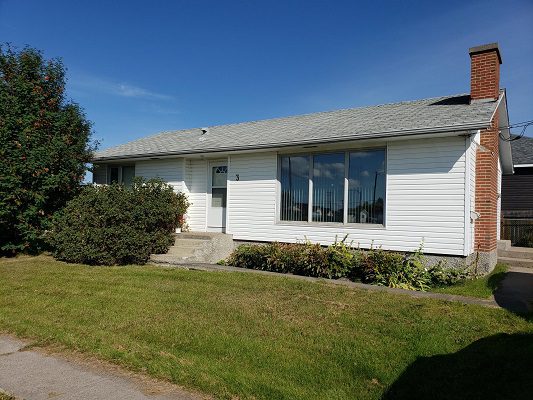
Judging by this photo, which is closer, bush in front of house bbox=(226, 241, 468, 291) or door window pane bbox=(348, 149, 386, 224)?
bush in front of house bbox=(226, 241, 468, 291)

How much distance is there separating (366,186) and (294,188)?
2149 millimetres

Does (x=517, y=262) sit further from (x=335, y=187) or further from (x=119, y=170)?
(x=119, y=170)

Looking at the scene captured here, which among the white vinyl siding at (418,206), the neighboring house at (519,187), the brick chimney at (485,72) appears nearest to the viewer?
the white vinyl siding at (418,206)

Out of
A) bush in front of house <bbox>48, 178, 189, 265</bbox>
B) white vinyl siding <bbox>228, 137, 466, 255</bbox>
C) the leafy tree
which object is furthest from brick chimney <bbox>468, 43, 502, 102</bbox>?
the leafy tree

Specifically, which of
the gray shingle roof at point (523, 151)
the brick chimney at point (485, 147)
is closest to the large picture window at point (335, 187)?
the brick chimney at point (485, 147)

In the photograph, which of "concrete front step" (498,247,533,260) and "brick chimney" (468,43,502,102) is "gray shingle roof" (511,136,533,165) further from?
"brick chimney" (468,43,502,102)

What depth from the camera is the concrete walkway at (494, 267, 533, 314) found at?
6.68 metres

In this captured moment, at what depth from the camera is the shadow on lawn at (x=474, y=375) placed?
374 centimetres

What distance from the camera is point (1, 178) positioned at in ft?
36.9

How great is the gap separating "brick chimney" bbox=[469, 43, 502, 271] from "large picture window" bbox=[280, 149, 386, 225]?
2219mm

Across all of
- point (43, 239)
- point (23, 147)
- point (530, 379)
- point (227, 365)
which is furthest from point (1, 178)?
point (530, 379)

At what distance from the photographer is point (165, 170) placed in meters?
14.5

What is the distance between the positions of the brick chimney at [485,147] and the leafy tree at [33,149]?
11240 millimetres

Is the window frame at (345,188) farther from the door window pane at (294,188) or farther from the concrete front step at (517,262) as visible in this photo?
the concrete front step at (517,262)
